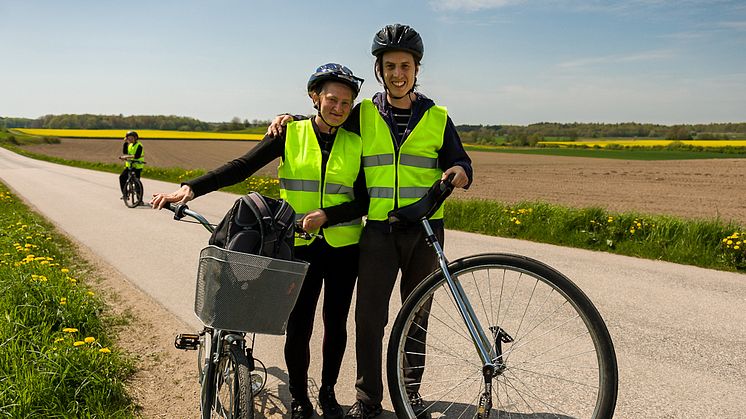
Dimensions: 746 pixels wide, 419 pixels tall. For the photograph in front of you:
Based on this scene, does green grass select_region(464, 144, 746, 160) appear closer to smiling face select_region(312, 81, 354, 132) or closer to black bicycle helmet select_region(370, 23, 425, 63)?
black bicycle helmet select_region(370, 23, 425, 63)

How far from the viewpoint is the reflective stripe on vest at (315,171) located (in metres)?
3.13

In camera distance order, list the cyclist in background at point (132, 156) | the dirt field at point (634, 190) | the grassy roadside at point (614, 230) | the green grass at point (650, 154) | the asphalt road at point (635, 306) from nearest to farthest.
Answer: the asphalt road at point (635, 306), the grassy roadside at point (614, 230), the cyclist in background at point (132, 156), the dirt field at point (634, 190), the green grass at point (650, 154)

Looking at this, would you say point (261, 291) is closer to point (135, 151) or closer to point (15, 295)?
point (15, 295)

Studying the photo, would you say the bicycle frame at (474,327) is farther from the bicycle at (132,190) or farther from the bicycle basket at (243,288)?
the bicycle at (132,190)

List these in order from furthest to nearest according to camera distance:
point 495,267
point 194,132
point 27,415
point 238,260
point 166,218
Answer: point 194,132 → point 166,218 → point 27,415 → point 495,267 → point 238,260

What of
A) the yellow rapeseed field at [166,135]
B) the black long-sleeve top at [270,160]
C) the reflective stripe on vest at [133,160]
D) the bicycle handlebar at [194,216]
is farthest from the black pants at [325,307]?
the yellow rapeseed field at [166,135]

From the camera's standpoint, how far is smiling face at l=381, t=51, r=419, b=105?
3.13 m

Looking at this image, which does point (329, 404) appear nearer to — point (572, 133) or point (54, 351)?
point (54, 351)

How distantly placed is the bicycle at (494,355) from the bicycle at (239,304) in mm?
731

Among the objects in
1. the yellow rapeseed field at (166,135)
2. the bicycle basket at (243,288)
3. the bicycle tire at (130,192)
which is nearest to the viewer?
the bicycle basket at (243,288)

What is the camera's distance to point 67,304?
4.64 meters

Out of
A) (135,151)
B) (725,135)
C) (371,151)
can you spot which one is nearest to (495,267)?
(371,151)

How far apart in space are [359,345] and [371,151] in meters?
1.13

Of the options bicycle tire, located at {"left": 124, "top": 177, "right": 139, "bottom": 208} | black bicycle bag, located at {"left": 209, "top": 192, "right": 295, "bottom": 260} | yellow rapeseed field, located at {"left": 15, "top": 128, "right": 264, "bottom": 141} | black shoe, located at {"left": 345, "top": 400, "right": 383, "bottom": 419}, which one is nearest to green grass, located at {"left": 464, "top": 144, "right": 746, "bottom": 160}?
yellow rapeseed field, located at {"left": 15, "top": 128, "right": 264, "bottom": 141}
